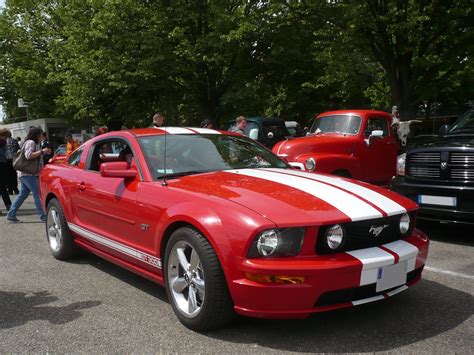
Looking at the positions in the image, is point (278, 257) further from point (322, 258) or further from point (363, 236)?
point (363, 236)

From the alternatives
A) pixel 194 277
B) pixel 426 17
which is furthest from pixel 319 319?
pixel 426 17

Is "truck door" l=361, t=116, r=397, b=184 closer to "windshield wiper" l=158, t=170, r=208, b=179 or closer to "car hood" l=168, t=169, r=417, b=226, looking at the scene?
"car hood" l=168, t=169, r=417, b=226

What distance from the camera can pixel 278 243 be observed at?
304 centimetres

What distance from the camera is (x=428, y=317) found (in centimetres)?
358

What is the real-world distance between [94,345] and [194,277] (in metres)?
0.80

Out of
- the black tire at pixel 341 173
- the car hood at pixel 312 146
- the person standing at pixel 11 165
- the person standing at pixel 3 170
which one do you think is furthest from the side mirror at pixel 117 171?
→ the person standing at pixel 11 165

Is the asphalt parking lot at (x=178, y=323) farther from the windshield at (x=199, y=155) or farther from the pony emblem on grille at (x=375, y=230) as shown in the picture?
the windshield at (x=199, y=155)

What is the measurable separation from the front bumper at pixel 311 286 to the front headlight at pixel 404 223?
460mm

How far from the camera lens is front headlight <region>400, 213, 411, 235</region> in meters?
3.57

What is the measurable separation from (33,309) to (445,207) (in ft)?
15.3

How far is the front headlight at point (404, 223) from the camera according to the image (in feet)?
11.7

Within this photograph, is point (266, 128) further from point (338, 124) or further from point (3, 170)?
point (3, 170)

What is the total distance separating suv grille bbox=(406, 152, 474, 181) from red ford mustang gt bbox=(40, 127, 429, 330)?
7.88ft

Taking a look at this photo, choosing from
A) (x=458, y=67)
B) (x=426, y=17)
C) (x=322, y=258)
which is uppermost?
(x=426, y=17)
